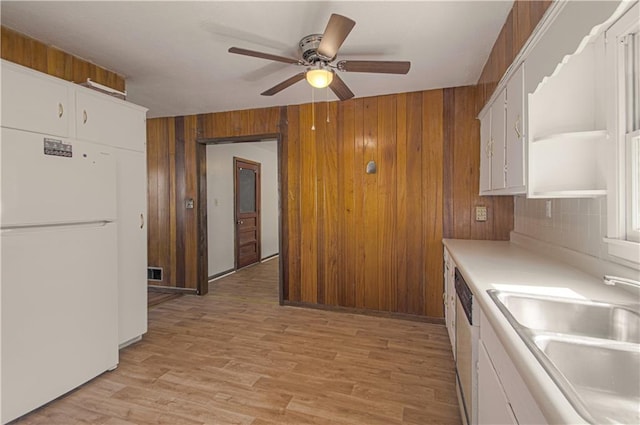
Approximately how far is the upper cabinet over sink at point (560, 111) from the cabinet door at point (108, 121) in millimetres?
Answer: 2858

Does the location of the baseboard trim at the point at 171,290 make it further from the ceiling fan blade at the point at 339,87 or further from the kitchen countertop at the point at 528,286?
the kitchen countertop at the point at 528,286

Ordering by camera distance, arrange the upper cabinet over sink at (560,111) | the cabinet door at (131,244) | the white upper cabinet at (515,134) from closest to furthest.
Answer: the upper cabinet over sink at (560,111) → the white upper cabinet at (515,134) → the cabinet door at (131,244)

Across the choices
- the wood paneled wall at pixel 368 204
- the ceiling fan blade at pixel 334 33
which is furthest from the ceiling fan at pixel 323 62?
the wood paneled wall at pixel 368 204

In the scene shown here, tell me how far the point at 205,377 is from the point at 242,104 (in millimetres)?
2993

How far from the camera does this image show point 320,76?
213cm

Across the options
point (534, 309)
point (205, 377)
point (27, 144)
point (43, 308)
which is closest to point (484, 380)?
point (534, 309)

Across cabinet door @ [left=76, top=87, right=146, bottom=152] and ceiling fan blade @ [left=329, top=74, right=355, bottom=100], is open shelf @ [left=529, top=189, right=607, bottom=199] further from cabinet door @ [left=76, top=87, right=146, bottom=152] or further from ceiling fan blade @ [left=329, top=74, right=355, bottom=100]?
cabinet door @ [left=76, top=87, right=146, bottom=152]

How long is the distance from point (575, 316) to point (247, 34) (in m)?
2.44

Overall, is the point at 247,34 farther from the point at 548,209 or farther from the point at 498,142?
the point at 548,209

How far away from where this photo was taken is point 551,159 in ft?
5.05

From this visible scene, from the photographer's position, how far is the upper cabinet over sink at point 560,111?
129cm

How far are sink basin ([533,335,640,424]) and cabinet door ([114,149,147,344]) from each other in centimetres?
290

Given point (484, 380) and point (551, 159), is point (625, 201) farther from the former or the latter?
point (484, 380)

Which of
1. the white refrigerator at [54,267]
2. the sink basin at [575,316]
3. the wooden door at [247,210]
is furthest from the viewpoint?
the wooden door at [247,210]
